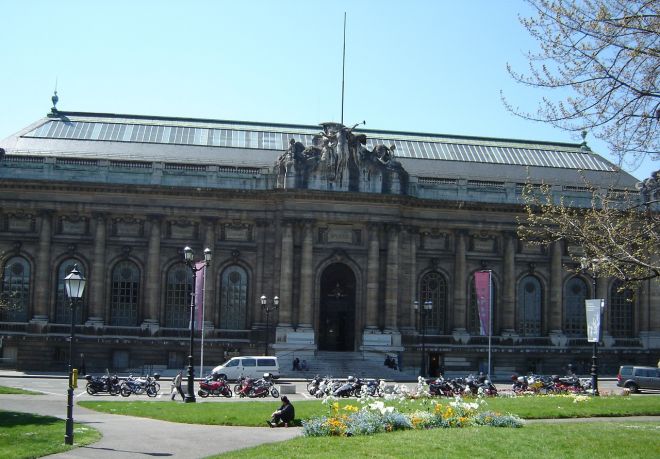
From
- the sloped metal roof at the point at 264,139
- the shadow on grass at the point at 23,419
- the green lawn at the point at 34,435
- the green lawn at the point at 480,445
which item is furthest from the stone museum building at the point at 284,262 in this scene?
the green lawn at the point at 480,445

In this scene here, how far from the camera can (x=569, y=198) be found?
7269cm

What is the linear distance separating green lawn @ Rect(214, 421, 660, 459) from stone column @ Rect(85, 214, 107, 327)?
44.3 m

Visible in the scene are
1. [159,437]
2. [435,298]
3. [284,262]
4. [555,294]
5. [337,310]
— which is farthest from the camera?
[555,294]

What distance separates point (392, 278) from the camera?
225 feet

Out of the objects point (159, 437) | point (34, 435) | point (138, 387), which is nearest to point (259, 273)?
point (138, 387)

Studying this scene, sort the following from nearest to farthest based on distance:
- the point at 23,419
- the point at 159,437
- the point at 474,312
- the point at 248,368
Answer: the point at 159,437
the point at 23,419
the point at 248,368
the point at 474,312

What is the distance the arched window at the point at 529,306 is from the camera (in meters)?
72.4

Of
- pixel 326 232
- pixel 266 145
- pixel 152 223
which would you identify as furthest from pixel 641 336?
pixel 152 223

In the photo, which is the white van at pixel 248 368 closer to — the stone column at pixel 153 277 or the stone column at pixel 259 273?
the stone column at pixel 259 273

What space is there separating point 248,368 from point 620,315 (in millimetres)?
34218

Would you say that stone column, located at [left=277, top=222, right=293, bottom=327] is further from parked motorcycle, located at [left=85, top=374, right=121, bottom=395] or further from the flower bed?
the flower bed

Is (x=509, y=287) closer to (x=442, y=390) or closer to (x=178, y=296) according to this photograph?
(x=178, y=296)

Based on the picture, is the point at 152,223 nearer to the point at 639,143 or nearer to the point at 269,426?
the point at 269,426

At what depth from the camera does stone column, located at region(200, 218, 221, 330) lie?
67875 millimetres
